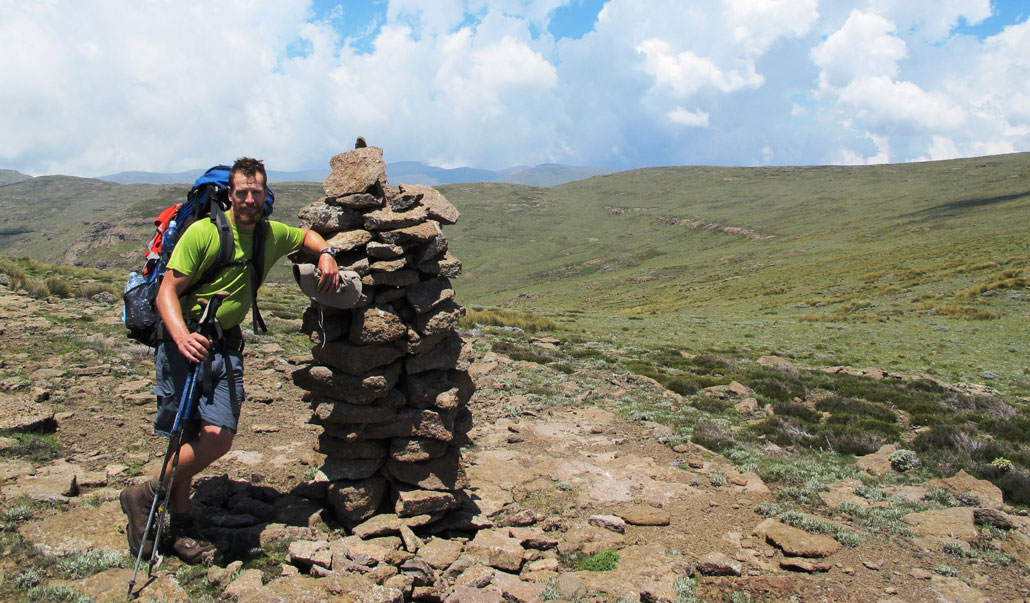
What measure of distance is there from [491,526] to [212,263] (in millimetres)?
4518

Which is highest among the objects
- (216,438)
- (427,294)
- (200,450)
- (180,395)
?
(427,294)

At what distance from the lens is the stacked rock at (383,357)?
245 inches

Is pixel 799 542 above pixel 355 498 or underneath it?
underneath

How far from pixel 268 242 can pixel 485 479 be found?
5.04m

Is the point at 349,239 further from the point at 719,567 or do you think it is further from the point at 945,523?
the point at 945,523

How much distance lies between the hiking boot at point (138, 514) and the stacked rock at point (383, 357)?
1839mm

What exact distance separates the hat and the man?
41cm

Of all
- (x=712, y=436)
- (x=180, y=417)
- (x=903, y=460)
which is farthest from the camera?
(x=712, y=436)

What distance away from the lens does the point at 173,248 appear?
4738 mm

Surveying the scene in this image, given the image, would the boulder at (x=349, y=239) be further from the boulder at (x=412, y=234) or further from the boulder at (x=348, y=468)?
the boulder at (x=348, y=468)

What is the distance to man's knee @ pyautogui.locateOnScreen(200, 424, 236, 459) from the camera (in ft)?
15.8

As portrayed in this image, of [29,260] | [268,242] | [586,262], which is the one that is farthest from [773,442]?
[586,262]

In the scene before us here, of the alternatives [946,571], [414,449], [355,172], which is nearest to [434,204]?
[355,172]

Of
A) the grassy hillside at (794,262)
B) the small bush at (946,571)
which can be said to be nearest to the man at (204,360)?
the small bush at (946,571)
